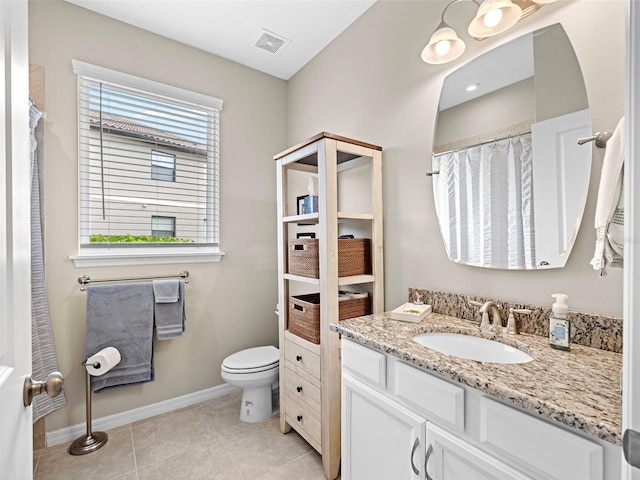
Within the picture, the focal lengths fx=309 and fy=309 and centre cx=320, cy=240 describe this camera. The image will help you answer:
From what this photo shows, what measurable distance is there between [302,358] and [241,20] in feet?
7.40

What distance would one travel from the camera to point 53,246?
1.92 m

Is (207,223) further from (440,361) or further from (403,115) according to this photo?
(440,361)

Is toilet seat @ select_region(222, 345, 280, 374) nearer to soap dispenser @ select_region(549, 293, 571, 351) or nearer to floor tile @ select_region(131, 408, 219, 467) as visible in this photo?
floor tile @ select_region(131, 408, 219, 467)

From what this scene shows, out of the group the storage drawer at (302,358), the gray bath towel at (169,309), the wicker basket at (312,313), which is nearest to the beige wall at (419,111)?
the wicker basket at (312,313)

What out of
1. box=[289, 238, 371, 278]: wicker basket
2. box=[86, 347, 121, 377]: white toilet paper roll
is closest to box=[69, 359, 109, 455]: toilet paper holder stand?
box=[86, 347, 121, 377]: white toilet paper roll

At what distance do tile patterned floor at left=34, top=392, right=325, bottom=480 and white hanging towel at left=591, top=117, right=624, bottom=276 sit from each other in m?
1.67

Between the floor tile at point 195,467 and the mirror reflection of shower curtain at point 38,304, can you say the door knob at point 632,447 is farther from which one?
the mirror reflection of shower curtain at point 38,304

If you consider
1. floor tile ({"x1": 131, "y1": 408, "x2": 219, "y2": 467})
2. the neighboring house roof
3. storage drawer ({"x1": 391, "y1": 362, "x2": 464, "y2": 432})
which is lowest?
floor tile ({"x1": 131, "y1": 408, "x2": 219, "y2": 467})

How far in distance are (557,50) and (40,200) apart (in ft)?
8.93

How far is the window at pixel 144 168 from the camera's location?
2064 mm

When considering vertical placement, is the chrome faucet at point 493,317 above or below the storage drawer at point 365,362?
above

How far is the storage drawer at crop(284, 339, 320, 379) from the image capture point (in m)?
1.72

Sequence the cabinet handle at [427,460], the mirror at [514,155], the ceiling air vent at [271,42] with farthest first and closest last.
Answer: the ceiling air vent at [271,42]
the mirror at [514,155]
the cabinet handle at [427,460]

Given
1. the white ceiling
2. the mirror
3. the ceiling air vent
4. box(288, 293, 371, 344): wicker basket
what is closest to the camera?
the mirror
